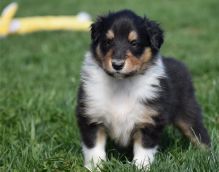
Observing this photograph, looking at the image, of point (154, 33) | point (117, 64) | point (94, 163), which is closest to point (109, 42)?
point (117, 64)

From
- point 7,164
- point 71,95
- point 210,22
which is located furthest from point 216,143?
point 210,22

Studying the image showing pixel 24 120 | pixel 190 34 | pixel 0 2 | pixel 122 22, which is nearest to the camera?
pixel 122 22

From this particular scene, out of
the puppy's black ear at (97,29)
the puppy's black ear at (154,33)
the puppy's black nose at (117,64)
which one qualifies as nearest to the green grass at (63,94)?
the puppy's black nose at (117,64)

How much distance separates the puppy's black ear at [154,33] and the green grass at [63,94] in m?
0.97

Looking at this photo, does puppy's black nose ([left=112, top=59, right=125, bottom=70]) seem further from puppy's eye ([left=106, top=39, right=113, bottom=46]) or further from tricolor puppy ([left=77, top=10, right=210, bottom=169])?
puppy's eye ([left=106, top=39, right=113, bottom=46])

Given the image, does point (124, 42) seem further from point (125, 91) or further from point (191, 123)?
point (191, 123)

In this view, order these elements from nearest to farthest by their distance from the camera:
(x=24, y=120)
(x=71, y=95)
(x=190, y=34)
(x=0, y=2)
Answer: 1. (x=24, y=120)
2. (x=71, y=95)
3. (x=190, y=34)
4. (x=0, y=2)

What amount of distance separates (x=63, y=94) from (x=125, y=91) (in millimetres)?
2335

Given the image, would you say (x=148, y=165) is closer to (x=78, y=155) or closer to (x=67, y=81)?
(x=78, y=155)

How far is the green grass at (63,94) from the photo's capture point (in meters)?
4.89

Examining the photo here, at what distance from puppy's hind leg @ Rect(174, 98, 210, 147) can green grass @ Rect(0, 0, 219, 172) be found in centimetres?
10

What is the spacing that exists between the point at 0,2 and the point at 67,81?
33.7 ft

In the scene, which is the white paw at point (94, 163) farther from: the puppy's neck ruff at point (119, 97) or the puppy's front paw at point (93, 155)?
the puppy's neck ruff at point (119, 97)

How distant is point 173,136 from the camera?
5.94 meters
